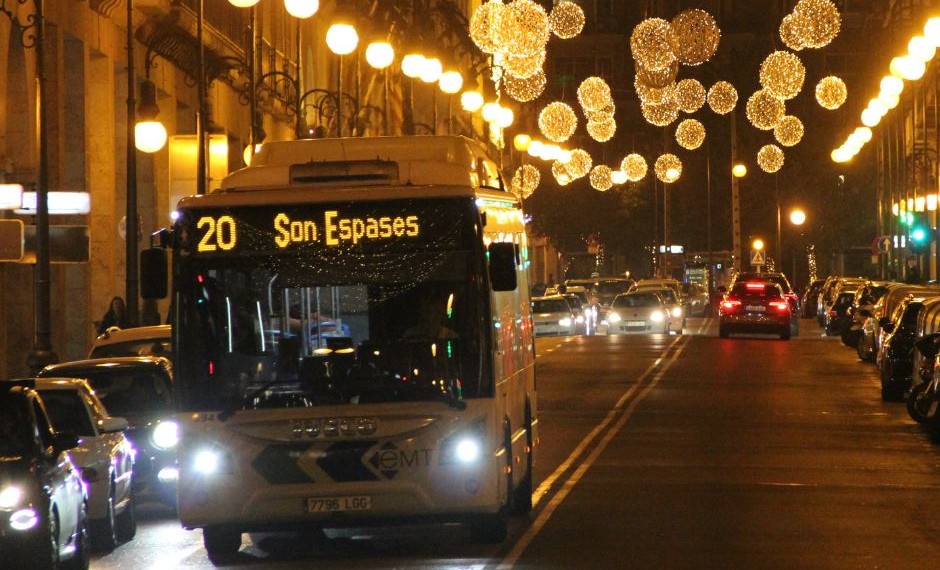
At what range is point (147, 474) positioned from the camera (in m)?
17.9

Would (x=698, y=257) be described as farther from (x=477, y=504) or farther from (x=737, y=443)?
(x=477, y=504)

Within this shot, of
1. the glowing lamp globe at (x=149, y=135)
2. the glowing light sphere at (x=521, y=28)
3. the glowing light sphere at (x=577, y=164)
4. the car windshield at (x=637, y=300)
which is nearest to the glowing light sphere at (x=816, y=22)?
the glowing light sphere at (x=521, y=28)

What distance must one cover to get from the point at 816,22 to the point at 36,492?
36829 millimetres

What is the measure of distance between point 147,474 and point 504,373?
4998 mm

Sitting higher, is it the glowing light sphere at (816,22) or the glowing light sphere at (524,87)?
the glowing light sphere at (524,87)

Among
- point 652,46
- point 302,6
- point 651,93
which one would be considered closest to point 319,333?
point 302,6

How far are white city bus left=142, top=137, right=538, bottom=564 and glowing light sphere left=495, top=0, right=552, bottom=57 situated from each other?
3176 cm

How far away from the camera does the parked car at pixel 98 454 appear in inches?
566

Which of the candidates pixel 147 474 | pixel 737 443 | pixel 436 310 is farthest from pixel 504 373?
pixel 737 443

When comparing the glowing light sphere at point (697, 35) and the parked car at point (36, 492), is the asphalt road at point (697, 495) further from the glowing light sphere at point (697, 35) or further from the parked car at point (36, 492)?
the glowing light sphere at point (697, 35)

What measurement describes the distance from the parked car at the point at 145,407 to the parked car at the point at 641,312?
40150mm

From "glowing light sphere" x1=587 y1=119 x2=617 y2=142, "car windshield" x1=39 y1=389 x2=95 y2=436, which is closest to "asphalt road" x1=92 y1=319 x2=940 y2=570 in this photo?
"car windshield" x1=39 y1=389 x2=95 y2=436

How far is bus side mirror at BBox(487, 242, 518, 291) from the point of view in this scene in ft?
43.7

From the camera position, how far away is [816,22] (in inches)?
1816
